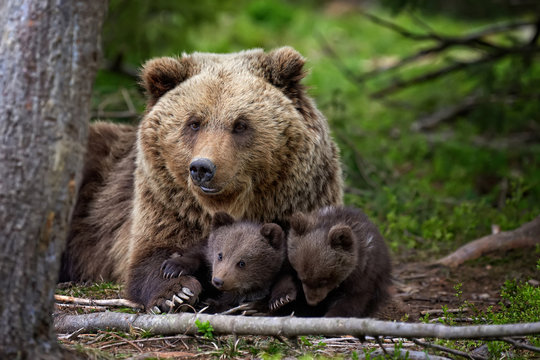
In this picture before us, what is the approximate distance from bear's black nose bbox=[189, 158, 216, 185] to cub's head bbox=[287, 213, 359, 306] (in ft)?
2.57

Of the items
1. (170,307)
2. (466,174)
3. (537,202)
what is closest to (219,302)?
(170,307)

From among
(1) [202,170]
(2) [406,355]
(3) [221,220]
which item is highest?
(1) [202,170]

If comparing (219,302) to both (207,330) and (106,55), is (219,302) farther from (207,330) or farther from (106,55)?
(106,55)

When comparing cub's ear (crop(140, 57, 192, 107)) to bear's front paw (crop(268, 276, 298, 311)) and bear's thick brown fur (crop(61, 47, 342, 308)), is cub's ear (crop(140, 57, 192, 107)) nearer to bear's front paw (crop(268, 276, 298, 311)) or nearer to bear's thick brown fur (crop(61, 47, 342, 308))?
bear's thick brown fur (crop(61, 47, 342, 308))

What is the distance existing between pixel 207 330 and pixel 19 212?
4.55 feet

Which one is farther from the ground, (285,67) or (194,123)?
(285,67)

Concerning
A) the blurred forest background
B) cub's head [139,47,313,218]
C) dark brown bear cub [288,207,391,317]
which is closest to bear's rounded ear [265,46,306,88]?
cub's head [139,47,313,218]

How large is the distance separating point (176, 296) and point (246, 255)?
1.87 feet

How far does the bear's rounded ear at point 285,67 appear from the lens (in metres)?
5.52

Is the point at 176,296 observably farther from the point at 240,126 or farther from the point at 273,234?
the point at 240,126

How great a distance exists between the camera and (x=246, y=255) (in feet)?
15.6

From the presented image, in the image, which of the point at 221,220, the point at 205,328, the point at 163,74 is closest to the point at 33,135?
the point at 205,328

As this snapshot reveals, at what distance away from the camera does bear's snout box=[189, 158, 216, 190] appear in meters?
4.66

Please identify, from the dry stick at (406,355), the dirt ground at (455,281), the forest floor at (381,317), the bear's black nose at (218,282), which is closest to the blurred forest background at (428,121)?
the dirt ground at (455,281)
